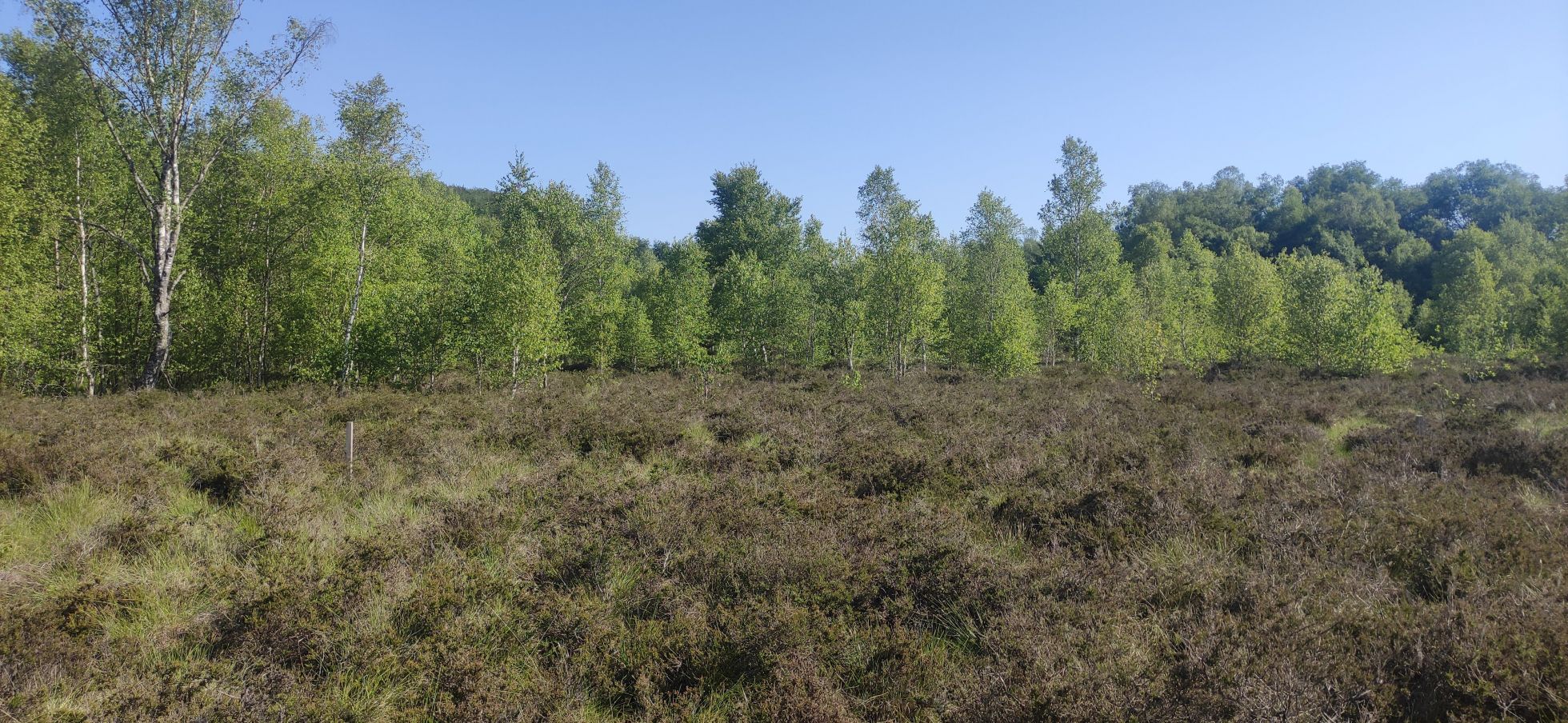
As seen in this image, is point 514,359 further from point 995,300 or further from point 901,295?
point 995,300

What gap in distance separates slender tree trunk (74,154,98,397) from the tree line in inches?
4.7

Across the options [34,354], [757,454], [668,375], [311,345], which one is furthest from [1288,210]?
[34,354]

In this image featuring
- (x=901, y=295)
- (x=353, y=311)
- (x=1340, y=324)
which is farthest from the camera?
(x=901, y=295)

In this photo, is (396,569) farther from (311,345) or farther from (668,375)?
Answer: (668,375)

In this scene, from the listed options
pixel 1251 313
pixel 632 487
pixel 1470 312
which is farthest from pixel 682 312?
pixel 1470 312

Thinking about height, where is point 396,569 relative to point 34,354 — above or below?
below

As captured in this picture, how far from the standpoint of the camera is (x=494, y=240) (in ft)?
108

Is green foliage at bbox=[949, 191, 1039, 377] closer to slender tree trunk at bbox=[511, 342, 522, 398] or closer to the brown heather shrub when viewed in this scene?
the brown heather shrub

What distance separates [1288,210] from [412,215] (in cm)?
8622

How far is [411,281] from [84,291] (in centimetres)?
916

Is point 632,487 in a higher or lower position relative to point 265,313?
lower

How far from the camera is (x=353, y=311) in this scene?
63.4ft

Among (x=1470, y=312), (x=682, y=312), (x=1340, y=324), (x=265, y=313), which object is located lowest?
(x=1340, y=324)

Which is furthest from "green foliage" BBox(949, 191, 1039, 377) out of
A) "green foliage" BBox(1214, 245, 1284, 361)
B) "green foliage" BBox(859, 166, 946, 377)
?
"green foliage" BBox(1214, 245, 1284, 361)
